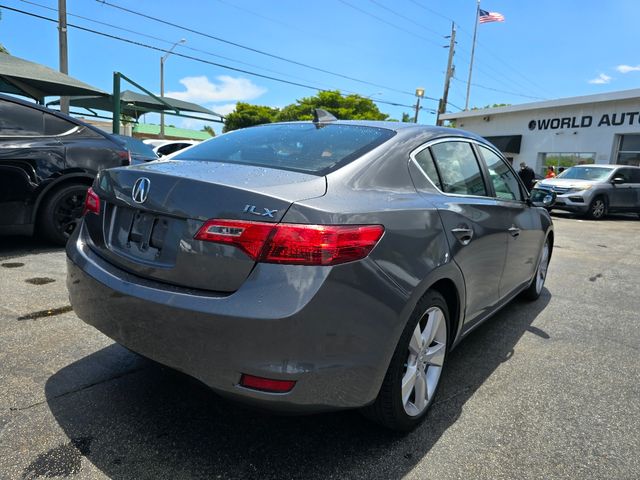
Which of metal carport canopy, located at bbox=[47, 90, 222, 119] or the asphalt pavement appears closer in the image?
the asphalt pavement

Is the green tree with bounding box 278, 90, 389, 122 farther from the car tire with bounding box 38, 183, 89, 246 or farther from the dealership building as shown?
the car tire with bounding box 38, 183, 89, 246

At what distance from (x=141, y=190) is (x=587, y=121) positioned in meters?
25.3

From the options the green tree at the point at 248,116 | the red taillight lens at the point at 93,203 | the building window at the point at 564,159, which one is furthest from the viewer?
the green tree at the point at 248,116

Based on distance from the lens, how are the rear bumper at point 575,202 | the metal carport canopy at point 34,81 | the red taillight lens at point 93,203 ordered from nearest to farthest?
1. the red taillight lens at point 93,203
2. the metal carport canopy at point 34,81
3. the rear bumper at point 575,202

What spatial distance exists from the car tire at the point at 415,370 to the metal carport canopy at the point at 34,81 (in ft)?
35.6

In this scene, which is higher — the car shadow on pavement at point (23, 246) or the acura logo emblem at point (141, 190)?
the acura logo emblem at point (141, 190)

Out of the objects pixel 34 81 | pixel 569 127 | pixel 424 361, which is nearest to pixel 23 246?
pixel 424 361

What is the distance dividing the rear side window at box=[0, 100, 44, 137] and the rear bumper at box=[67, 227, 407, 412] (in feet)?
12.3

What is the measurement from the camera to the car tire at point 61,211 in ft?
16.5

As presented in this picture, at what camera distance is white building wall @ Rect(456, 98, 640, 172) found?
21.4 m

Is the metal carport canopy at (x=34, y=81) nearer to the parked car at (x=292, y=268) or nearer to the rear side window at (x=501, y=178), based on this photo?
the parked car at (x=292, y=268)

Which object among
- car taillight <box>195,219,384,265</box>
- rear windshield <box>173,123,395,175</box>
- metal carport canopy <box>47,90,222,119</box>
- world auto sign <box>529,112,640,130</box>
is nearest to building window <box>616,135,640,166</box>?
world auto sign <box>529,112,640,130</box>

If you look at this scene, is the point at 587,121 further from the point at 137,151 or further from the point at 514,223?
the point at 514,223

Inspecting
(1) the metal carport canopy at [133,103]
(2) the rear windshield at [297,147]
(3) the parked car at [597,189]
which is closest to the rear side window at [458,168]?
(2) the rear windshield at [297,147]
